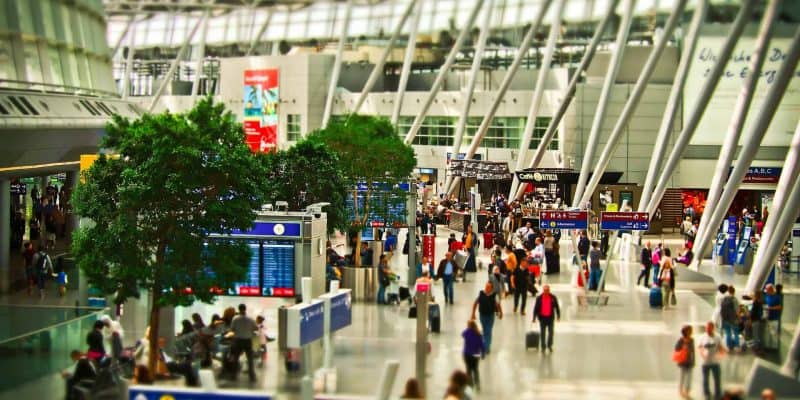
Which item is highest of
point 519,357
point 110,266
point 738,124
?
point 738,124

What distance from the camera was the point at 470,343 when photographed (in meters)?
16.8

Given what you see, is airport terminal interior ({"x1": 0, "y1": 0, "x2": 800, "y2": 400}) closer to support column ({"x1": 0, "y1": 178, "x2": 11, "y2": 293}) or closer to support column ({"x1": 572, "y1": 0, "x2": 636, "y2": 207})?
support column ({"x1": 0, "y1": 178, "x2": 11, "y2": 293})

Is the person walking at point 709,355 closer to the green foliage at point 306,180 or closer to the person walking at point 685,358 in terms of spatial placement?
the person walking at point 685,358

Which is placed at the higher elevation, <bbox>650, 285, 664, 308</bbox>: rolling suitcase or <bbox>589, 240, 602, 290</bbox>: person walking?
<bbox>589, 240, 602, 290</bbox>: person walking

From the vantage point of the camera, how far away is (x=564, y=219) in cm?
3045

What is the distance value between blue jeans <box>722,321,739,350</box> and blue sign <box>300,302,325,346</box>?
7.41 metres

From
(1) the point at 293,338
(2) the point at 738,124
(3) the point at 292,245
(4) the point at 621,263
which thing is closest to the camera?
(1) the point at 293,338

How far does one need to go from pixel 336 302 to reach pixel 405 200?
662 inches

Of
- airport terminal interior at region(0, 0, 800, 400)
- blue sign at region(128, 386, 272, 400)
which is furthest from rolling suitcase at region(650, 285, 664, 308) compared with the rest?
blue sign at region(128, 386, 272, 400)

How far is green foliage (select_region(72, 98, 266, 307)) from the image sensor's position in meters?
18.1

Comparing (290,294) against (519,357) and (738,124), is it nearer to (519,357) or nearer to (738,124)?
(519,357)

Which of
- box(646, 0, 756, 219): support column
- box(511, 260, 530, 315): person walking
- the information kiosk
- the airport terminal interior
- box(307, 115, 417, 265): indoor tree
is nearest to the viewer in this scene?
the airport terminal interior

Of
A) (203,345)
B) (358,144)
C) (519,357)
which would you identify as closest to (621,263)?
(358,144)

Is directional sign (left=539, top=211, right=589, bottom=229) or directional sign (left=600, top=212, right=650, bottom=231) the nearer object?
directional sign (left=600, top=212, right=650, bottom=231)
